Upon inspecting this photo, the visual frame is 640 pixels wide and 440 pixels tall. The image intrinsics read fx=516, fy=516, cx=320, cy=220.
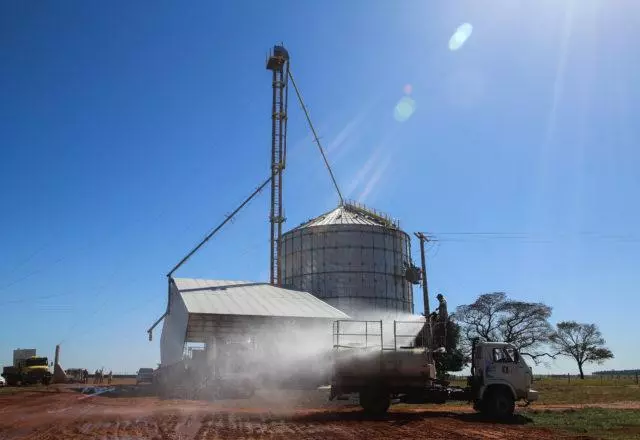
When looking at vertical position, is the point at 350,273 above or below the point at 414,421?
above

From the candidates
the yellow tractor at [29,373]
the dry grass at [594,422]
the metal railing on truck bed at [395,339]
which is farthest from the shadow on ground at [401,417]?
the yellow tractor at [29,373]

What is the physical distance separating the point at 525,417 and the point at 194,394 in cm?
1995

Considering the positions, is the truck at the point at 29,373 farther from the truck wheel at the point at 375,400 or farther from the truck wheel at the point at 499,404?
the truck wheel at the point at 499,404

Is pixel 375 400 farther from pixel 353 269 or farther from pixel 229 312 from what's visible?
pixel 353 269

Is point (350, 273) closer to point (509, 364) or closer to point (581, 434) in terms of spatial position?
point (509, 364)

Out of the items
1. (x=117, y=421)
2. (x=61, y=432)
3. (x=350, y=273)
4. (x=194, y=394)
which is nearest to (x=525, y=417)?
(x=117, y=421)

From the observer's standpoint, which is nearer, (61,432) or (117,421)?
(61,432)

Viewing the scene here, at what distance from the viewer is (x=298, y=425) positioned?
59.9 ft

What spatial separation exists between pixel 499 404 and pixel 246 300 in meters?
25.4

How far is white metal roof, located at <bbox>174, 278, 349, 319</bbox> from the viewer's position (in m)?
39.1

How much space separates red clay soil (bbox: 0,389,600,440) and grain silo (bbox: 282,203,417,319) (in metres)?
30.5

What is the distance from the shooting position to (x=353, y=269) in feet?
184

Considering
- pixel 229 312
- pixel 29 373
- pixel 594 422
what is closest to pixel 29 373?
pixel 29 373

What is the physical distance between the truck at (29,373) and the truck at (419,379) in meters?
44.1
